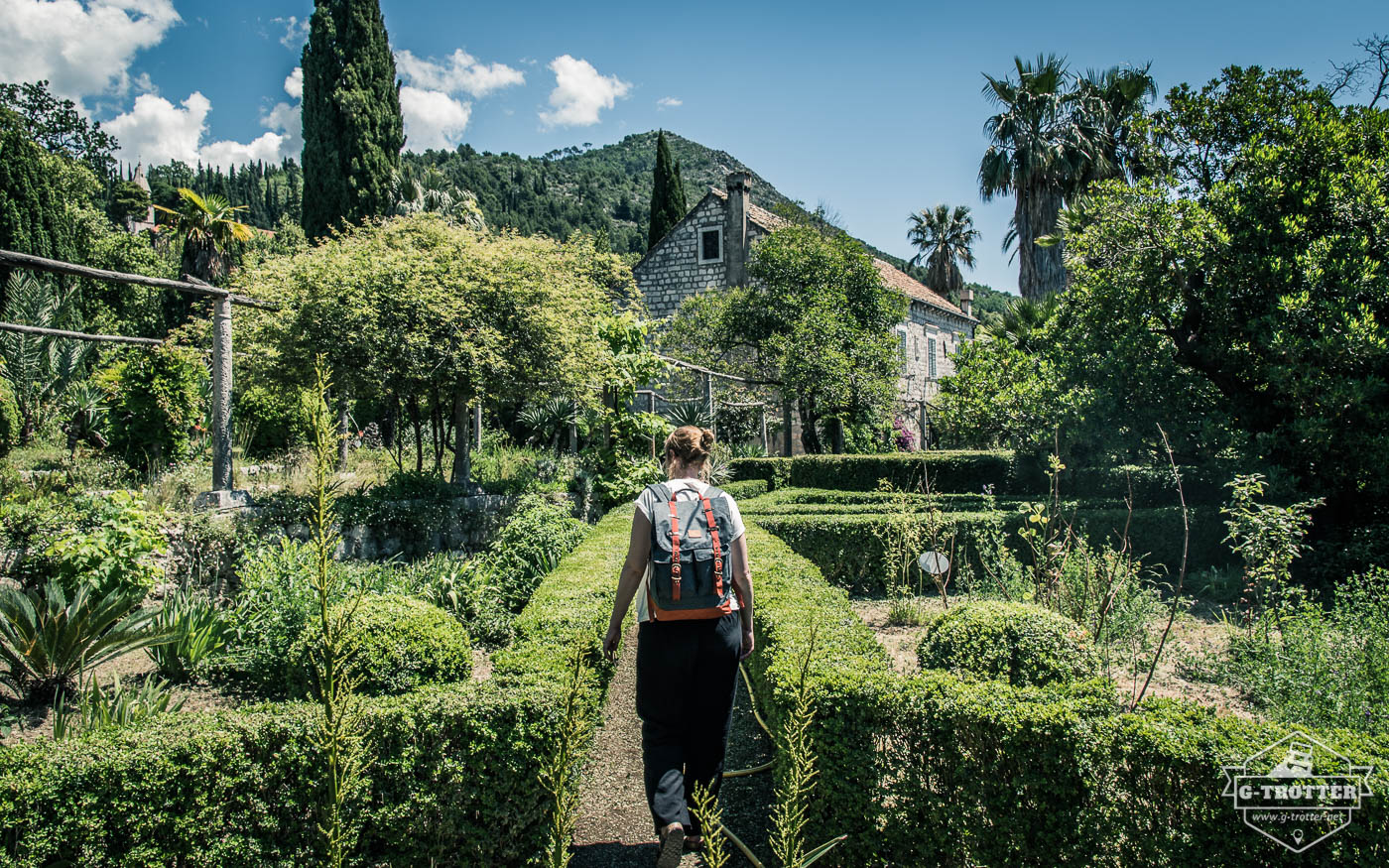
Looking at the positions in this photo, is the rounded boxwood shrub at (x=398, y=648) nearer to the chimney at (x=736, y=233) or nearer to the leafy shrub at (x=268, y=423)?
the leafy shrub at (x=268, y=423)

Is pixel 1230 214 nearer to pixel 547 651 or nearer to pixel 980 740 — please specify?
pixel 980 740

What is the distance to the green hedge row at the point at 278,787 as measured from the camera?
276 cm

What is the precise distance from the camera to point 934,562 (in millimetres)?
6301

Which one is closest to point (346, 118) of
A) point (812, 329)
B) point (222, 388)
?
point (812, 329)

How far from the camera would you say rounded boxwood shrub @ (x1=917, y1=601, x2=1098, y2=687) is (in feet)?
13.6

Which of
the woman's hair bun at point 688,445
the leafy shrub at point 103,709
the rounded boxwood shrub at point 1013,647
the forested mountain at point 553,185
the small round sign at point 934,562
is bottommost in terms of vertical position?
the leafy shrub at point 103,709

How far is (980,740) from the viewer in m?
2.95

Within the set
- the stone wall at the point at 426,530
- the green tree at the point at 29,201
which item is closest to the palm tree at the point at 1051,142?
the stone wall at the point at 426,530

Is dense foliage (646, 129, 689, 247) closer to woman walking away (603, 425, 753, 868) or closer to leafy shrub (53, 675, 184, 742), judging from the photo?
leafy shrub (53, 675, 184, 742)

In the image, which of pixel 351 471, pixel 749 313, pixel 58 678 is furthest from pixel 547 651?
pixel 749 313

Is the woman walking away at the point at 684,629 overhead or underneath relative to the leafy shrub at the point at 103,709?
overhead

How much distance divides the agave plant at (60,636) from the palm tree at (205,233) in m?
16.2

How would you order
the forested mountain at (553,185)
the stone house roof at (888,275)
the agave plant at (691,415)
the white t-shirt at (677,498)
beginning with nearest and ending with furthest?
the white t-shirt at (677,498)
the agave plant at (691,415)
the stone house roof at (888,275)
the forested mountain at (553,185)

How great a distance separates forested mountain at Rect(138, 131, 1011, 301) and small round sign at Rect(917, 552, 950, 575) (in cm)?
4707
